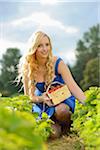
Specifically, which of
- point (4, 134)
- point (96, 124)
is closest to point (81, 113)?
point (96, 124)

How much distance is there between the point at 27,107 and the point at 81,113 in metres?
1.02

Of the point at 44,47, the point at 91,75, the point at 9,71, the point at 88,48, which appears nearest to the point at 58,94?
the point at 44,47

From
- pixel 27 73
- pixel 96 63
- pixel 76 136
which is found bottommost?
pixel 76 136

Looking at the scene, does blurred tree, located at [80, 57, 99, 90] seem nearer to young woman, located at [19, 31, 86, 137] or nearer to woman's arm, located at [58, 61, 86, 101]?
young woman, located at [19, 31, 86, 137]

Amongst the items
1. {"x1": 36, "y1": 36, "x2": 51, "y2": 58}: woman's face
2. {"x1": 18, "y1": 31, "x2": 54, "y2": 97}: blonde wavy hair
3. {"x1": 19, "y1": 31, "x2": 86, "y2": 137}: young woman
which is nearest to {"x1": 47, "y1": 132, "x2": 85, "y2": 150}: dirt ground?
{"x1": 19, "y1": 31, "x2": 86, "y2": 137}: young woman

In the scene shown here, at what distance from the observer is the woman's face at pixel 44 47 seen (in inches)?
192

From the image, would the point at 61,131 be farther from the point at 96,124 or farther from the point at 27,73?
the point at 96,124

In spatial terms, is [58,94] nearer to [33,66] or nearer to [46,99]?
[46,99]

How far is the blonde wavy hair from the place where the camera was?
16.1ft

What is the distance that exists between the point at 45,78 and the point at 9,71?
114 feet

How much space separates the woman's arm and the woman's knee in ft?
0.70

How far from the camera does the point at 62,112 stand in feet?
16.6

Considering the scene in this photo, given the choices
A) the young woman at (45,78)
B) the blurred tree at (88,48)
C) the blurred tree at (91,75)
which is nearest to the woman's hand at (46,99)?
the young woman at (45,78)

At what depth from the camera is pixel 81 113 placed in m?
4.66
